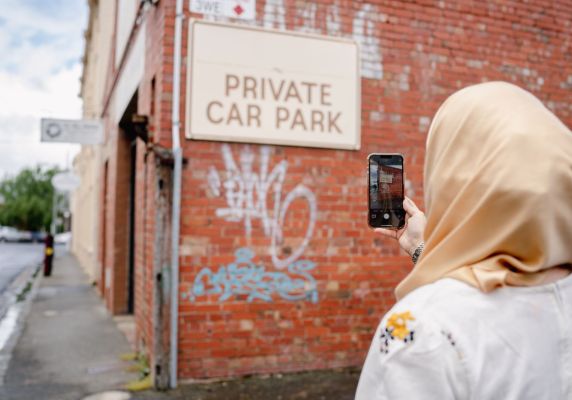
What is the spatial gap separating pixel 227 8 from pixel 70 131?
4.18 meters

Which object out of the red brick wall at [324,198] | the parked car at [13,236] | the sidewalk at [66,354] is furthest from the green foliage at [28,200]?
the red brick wall at [324,198]

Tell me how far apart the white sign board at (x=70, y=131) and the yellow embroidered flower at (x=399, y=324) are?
753cm

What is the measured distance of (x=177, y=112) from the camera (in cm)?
483

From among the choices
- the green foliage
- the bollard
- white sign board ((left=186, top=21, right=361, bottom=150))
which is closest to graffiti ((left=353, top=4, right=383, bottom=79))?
white sign board ((left=186, top=21, right=361, bottom=150))

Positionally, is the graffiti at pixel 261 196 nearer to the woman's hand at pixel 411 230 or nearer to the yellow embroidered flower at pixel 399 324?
the woman's hand at pixel 411 230

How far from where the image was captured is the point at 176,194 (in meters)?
4.80

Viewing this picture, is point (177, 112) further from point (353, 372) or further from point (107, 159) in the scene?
point (107, 159)

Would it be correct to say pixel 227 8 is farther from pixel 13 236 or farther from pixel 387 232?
pixel 13 236

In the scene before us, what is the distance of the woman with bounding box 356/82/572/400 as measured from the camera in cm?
104

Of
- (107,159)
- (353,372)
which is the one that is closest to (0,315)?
(107,159)

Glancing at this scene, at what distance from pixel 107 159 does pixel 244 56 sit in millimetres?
6111

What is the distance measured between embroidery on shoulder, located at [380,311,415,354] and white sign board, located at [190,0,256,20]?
14.5ft

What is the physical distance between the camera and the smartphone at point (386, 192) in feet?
6.47

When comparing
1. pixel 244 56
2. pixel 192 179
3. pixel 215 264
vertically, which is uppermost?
pixel 244 56
